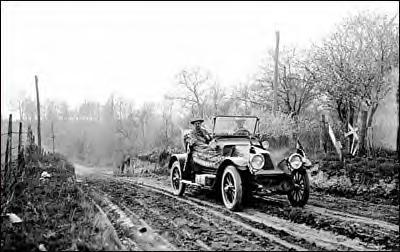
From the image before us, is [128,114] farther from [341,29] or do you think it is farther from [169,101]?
[341,29]

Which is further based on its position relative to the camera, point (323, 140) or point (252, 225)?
point (323, 140)

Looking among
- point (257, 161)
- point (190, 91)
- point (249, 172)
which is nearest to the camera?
point (257, 161)

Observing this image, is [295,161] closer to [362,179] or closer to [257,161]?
[257,161]

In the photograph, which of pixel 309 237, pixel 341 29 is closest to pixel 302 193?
pixel 309 237

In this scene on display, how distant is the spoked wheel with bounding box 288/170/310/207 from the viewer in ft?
27.5

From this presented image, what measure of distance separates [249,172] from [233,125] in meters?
2.41

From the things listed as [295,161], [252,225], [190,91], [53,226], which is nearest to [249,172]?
[295,161]

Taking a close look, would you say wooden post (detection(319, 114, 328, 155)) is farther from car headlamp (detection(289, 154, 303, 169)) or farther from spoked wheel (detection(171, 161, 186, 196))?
car headlamp (detection(289, 154, 303, 169))

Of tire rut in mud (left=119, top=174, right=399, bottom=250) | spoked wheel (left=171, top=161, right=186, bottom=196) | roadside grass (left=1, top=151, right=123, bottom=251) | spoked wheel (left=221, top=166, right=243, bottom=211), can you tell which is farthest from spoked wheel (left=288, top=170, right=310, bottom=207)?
roadside grass (left=1, top=151, right=123, bottom=251)

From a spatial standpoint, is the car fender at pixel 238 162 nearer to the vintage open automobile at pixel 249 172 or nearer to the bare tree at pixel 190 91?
the vintage open automobile at pixel 249 172

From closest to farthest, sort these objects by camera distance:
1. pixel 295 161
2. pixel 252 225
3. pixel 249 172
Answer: pixel 252 225, pixel 249 172, pixel 295 161

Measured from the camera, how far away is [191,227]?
21.9 feet

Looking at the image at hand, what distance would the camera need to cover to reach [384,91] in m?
14.0

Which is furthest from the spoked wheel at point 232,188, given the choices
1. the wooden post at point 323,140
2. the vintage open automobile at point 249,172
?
Answer: the wooden post at point 323,140
